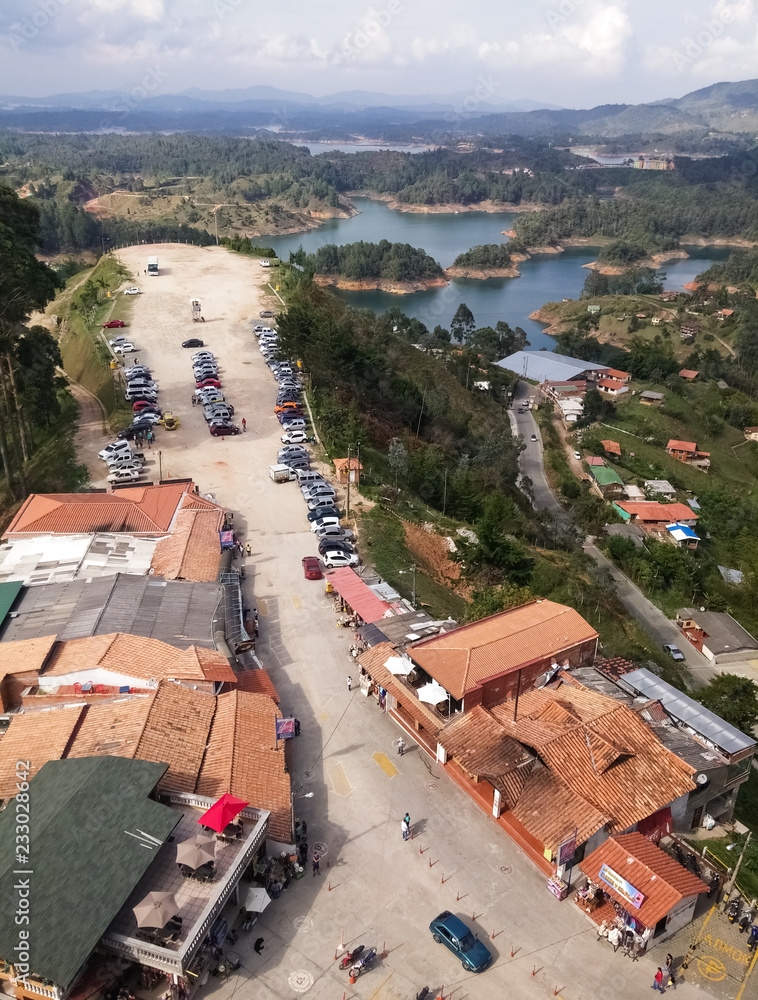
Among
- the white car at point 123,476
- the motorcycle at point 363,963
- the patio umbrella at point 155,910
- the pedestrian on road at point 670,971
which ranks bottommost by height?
the pedestrian on road at point 670,971

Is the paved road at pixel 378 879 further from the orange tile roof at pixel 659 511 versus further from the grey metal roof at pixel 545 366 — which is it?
the grey metal roof at pixel 545 366

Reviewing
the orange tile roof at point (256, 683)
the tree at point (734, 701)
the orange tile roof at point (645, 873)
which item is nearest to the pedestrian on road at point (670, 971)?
the orange tile roof at point (645, 873)

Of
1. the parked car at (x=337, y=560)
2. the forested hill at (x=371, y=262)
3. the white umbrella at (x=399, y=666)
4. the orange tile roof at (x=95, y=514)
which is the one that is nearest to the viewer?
the white umbrella at (x=399, y=666)

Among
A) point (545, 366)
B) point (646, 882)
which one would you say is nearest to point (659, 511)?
point (545, 366)

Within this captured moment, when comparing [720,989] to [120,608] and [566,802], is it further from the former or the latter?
[120,608]

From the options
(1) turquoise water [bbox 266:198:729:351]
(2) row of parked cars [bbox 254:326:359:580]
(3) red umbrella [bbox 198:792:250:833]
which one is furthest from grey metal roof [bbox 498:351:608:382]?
(3) red umbrella [bbox 198:792:250:833]

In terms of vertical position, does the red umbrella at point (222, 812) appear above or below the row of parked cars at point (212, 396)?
above

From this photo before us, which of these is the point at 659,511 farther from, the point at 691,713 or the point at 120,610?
the point at 120,610
